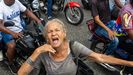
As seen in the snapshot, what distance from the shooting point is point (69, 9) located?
27.0ft

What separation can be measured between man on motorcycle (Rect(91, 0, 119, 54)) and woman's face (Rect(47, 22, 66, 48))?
6.37ft

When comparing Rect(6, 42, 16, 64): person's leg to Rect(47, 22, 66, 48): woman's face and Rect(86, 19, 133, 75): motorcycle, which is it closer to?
Rect(86, 19, 133, 75): motorcycle

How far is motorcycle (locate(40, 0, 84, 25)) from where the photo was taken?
799cm

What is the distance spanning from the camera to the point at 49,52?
343cm

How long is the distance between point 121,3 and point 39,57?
343 cm

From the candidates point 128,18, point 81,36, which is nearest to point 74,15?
point 81,36

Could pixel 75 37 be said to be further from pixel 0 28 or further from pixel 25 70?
pixel 25 70

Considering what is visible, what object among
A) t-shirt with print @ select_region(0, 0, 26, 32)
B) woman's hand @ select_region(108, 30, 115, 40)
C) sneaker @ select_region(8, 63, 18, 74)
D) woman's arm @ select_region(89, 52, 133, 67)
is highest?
t-shirt with print @ select_region(0, 0, 26, 32)

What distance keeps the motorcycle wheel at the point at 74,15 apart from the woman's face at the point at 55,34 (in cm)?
444

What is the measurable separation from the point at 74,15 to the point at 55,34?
472 centimetres

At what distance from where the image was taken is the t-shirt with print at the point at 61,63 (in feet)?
11.2

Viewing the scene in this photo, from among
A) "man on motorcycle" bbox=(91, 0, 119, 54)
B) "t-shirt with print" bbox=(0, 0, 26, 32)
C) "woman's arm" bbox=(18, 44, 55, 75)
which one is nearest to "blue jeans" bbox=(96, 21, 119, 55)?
"man on motorcycle" bbox=(91, 0, 119, 54)

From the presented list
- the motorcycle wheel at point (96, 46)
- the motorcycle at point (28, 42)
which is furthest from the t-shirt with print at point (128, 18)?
the motorcycle at point (28, 42)

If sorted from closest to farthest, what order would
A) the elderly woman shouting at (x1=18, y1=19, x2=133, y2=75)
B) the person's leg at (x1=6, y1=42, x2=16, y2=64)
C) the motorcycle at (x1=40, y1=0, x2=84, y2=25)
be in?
the elderly woman shouting at (x1=18, y1=19, x2=133, y2=75) → the person's leg at (x1=6, y1=42, x2=16, y2=64) → the motorcycle at (x1=40, y1=0, x2=84, y2=25)
